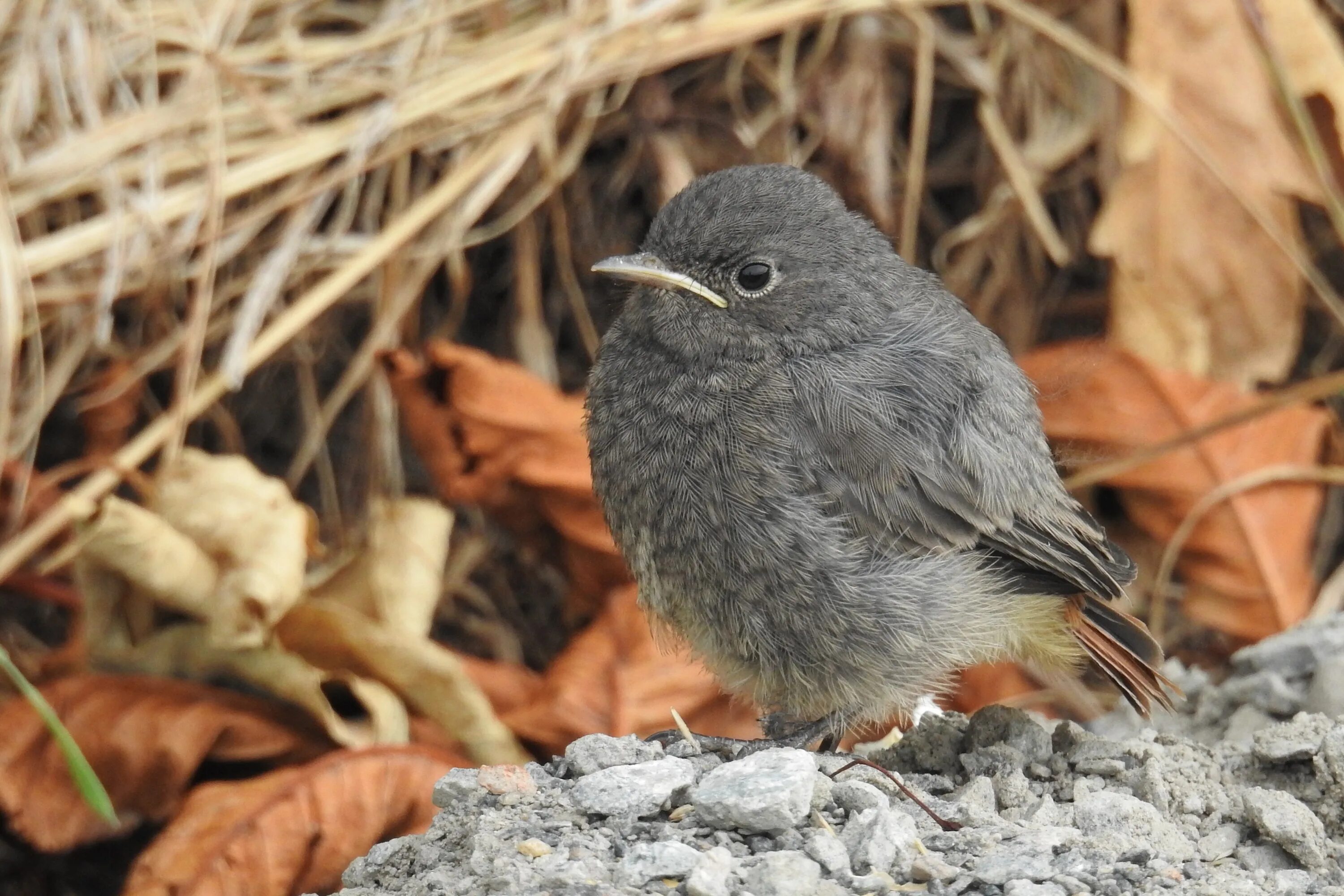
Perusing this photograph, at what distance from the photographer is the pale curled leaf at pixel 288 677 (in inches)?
148

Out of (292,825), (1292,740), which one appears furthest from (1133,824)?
(292,825)

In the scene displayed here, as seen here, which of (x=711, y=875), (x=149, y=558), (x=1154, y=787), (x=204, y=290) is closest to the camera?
(x=711, y=875)

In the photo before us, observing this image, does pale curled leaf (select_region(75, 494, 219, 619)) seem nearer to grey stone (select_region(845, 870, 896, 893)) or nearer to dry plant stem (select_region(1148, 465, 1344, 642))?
grey stone (select_region(845, 870, 896, 893))

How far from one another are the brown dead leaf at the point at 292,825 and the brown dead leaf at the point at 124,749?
0.15 m

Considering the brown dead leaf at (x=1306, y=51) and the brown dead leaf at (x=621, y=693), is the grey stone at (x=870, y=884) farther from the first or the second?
the brown dead leaf at (x=1306, y=51)

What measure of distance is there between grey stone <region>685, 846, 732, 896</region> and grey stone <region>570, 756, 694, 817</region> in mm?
201

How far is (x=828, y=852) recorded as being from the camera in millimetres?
2543

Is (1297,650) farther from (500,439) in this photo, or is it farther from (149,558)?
(149,558)

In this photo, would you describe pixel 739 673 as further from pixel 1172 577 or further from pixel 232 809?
pixel 1172 577

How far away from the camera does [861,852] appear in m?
2.58

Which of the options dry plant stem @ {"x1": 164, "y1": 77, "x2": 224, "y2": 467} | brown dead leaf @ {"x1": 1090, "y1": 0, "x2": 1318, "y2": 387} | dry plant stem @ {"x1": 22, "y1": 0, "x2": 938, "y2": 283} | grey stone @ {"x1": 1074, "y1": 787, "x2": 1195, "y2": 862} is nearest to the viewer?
grey stone @ {"x1": 1074, "y1": 787, "x2": 1195, "y2": 862}

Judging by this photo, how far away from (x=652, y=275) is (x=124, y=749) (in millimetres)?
1660

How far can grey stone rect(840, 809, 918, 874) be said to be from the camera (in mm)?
2561

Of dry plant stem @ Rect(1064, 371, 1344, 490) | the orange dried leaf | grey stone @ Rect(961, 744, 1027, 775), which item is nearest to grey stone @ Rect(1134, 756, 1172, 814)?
grey stone @ Rect(961, 744, 1027, 775)
